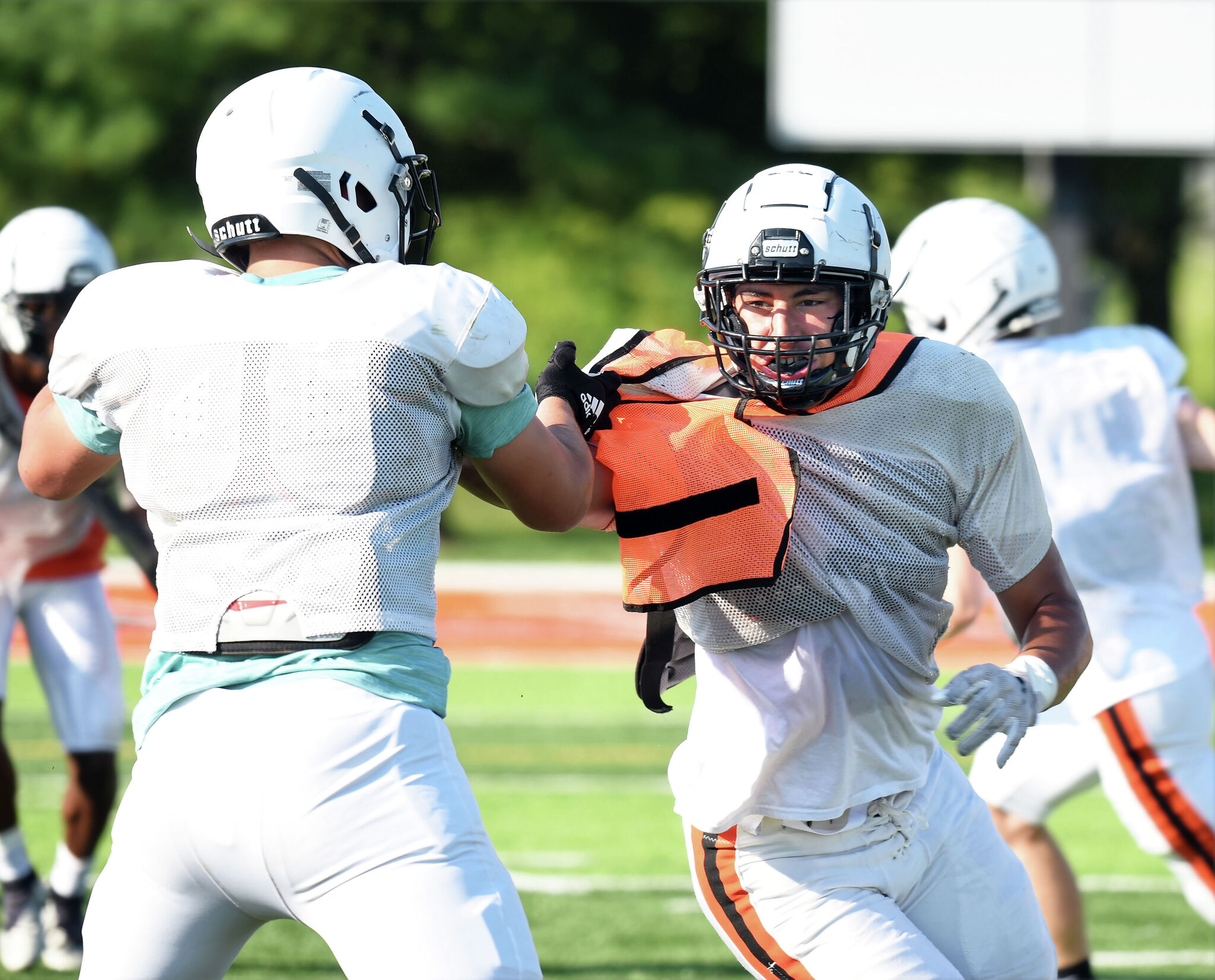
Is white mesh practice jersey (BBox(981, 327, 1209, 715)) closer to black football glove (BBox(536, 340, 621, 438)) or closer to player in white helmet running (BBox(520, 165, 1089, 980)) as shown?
player in white helmet running (BBox(520, 165, 1089, 980))

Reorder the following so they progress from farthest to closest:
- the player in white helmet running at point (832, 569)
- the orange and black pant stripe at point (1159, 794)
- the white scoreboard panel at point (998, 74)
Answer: the white scoreboard panel at point (998, 74), the orange and black pant stripe at point (1159, 794), the player in white helmet running at point (832, 569)

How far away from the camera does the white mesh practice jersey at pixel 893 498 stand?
2.76 metres

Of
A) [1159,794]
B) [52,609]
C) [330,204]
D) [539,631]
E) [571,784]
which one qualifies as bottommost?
[539,631]

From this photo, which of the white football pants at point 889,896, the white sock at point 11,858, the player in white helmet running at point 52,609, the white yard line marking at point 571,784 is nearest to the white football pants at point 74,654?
the player in white helmet running at point 52,609

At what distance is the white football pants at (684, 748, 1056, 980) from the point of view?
2727mm

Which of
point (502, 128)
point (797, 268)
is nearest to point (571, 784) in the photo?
point (797, 268)

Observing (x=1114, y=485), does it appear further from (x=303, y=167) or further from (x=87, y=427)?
(x=87, y=427)

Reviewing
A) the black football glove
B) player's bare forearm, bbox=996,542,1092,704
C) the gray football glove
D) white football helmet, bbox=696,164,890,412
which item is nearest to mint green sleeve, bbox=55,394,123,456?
the black football glove

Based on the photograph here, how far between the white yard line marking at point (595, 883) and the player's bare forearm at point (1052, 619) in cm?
343

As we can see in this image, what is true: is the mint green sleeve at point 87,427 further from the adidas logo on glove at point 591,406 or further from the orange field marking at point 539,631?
the orange field marking at point 539,631

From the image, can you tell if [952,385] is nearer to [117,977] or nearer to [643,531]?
[643,531]

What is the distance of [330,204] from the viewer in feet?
8.11

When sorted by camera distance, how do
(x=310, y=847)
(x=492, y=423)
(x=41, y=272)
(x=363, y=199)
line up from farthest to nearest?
(x=41, y=272) < (x=363, y=199) < (x=492, y=423) < (x=310, y=847)

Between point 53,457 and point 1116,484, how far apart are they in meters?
2.83
